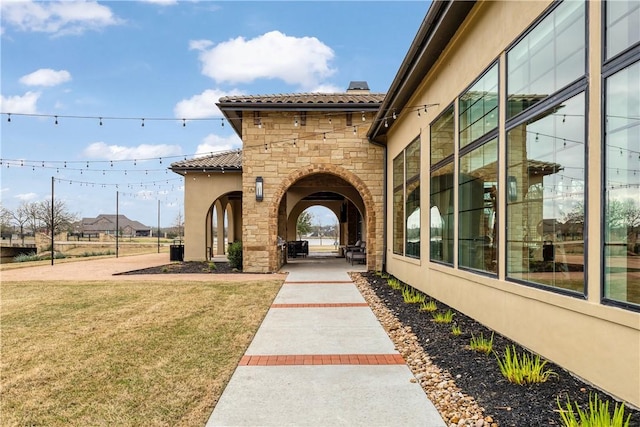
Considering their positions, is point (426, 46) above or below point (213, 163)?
above

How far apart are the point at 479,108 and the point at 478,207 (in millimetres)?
1427

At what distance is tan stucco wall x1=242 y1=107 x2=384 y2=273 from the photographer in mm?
13016

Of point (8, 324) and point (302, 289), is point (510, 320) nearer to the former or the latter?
point (302, 289)

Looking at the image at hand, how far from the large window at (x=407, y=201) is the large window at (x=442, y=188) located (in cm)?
116

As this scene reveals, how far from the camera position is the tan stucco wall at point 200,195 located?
17.0 metres

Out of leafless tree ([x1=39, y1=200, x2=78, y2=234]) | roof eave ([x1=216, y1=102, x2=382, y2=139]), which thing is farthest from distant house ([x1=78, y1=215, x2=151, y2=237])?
roof eave ([x1=216, y1=102, x2=382, y2=139])

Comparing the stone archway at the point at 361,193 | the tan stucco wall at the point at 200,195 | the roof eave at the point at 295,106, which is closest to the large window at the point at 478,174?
the roof eave at the point at 295,106

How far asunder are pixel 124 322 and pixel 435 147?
6.30m

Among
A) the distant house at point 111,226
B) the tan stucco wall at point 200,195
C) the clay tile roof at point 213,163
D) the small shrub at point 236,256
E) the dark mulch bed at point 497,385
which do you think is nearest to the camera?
the dark mulch bed at point 497,385

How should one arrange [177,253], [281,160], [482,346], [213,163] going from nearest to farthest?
[482,346] → [281,160] → [213,163] → [177,253]

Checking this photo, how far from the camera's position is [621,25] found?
316cm

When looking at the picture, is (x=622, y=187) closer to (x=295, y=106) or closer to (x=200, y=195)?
(x=295, y=106)

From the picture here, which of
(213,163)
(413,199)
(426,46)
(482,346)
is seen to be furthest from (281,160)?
(482,346)

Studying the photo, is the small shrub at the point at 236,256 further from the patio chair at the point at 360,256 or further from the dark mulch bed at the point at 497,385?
the dark mulch bed at the point at 497,385
